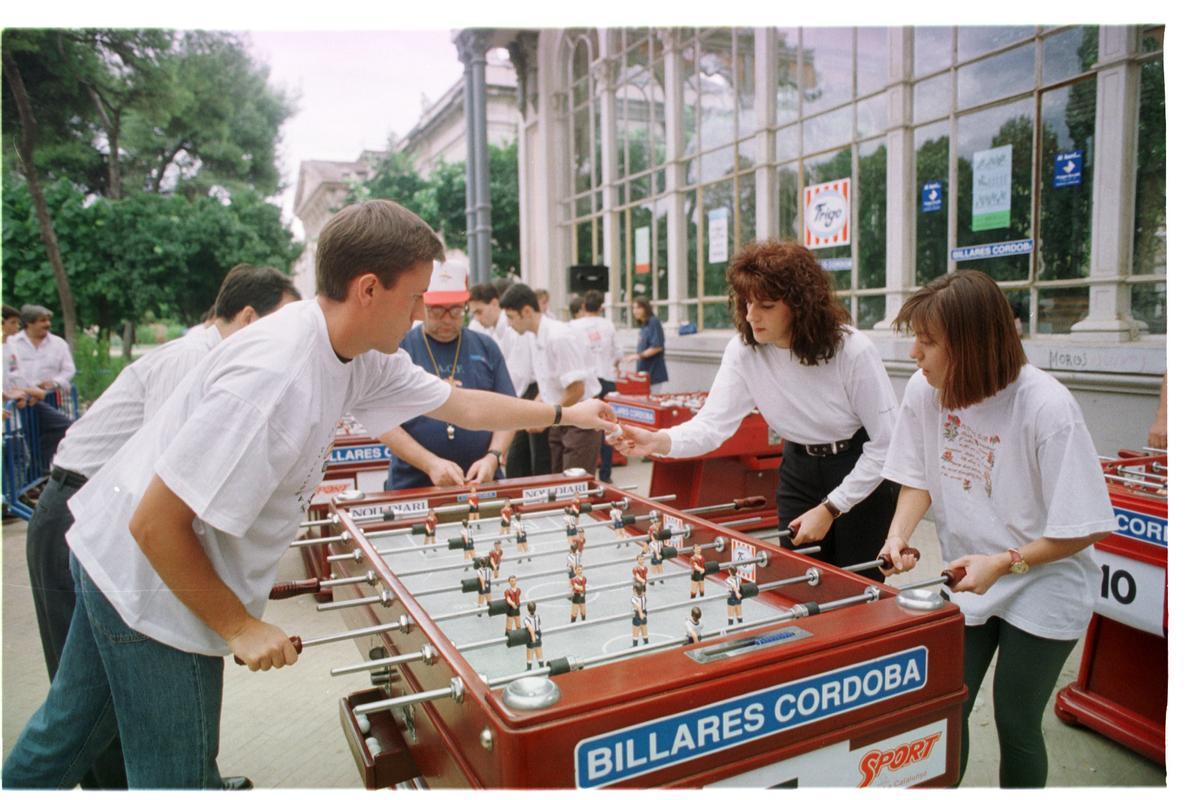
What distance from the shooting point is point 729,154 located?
30.2ft

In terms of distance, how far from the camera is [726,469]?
5816 mm

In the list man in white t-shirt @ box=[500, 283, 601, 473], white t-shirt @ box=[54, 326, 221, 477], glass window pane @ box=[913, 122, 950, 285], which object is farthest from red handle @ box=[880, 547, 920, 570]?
glass window pane @ box=[913, 122, 950, 285]

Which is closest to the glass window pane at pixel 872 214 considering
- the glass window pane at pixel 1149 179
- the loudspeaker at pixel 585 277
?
the glass window pane at pixel 1149 179

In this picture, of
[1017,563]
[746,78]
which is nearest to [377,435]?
[1017,563]

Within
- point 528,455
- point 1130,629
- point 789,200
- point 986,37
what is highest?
point 986,37

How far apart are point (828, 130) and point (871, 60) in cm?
81

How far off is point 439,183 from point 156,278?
8.29 m

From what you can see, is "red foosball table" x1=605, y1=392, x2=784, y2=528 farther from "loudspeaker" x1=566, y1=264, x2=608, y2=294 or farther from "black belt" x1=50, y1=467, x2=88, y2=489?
"loudspeaker" x1=566, y1=264, x2=608, y2=294

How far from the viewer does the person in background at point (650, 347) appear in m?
9.35

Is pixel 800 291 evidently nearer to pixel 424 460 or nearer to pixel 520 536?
pixel 520 536

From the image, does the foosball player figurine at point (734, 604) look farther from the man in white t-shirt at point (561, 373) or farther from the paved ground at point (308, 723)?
the man in white t-shirt at point (561, 373)

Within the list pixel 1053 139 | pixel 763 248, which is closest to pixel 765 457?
pixel 1053 139

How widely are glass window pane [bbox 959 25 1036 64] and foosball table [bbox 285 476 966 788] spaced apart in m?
4.77

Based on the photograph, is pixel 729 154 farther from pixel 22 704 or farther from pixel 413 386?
pixel 22 704
